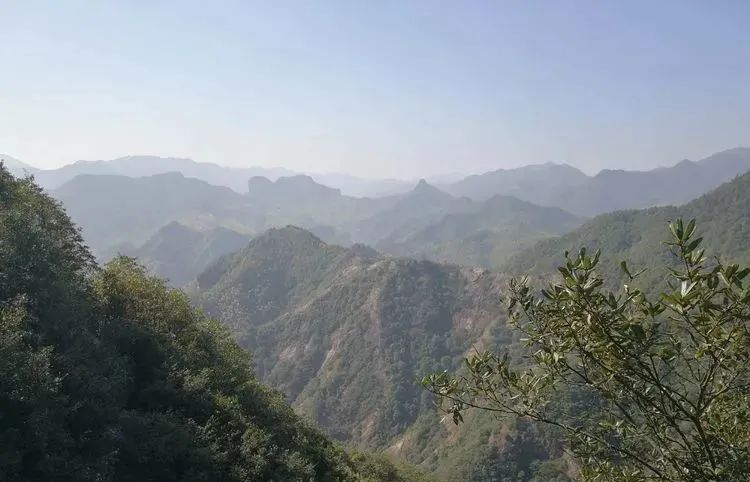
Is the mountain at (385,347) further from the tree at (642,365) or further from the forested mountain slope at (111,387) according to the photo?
the tree at (642,365)

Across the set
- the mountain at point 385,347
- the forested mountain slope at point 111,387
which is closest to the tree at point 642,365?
the forested mountain slope at point 111,387

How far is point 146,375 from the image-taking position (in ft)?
81.1

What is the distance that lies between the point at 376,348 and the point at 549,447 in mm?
65143

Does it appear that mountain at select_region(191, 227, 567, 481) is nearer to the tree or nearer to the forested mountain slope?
the forested mountain slope

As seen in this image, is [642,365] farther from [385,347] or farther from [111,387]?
[385,347]

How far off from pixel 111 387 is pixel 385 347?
12422 centimetres

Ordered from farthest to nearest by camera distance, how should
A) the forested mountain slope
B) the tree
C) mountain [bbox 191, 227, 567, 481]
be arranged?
mountain [bbox 191, 227, 567, 481] < the forested mountain slope < the tree

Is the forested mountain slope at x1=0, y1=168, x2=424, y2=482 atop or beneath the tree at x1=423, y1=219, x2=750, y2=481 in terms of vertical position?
beneath

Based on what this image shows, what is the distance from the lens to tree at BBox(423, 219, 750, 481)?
4.82 meters

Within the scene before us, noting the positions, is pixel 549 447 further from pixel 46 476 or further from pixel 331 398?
pixel 46 476

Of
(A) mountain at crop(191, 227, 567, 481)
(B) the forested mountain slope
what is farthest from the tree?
(A) mountain at crop(191, 227, 567, 481)

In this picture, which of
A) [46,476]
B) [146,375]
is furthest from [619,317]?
[146,375]

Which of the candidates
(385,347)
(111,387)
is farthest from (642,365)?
(385,347)

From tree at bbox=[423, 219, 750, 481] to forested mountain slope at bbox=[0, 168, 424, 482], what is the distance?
16262 millimetres
